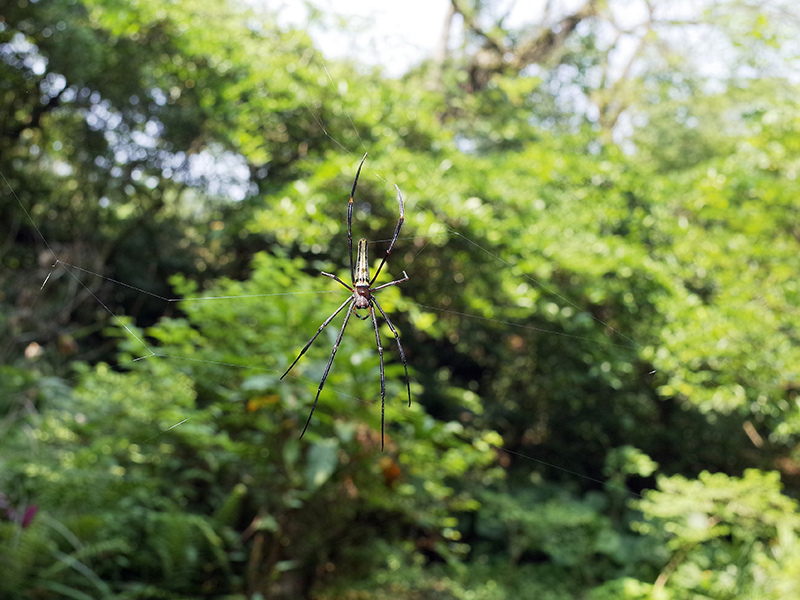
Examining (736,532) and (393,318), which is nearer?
(393,318)

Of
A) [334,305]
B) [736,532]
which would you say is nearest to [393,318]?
[334,305]

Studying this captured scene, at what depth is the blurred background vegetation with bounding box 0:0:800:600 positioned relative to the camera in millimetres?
3242

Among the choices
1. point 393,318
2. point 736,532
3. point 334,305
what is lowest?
point 334,305

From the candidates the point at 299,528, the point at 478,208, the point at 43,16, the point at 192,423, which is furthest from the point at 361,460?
the point at 43,16

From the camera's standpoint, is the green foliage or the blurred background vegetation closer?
the blurred background vegetation

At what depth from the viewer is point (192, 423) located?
2.95 metres

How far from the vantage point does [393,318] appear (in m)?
4.82

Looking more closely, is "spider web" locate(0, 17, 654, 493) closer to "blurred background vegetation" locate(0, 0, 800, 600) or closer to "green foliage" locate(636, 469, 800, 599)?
"blurred background vegetation" locate(0, 0, 800, 600)

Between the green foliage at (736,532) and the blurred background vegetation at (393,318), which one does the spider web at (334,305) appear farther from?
the green foliage at (736,532)

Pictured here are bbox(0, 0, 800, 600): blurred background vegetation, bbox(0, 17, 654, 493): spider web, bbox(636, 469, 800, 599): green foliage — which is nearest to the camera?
bbox(0, 17, 654, 493): spider web

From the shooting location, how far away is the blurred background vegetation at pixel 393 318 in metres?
3.24

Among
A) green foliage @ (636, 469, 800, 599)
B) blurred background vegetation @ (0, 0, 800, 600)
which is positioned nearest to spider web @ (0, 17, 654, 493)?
blurred background vegetation @ (0, 0, 800, 600)

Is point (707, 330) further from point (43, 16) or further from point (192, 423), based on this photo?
point (43, 16)

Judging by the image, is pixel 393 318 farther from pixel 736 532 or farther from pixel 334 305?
pixel 736 532
